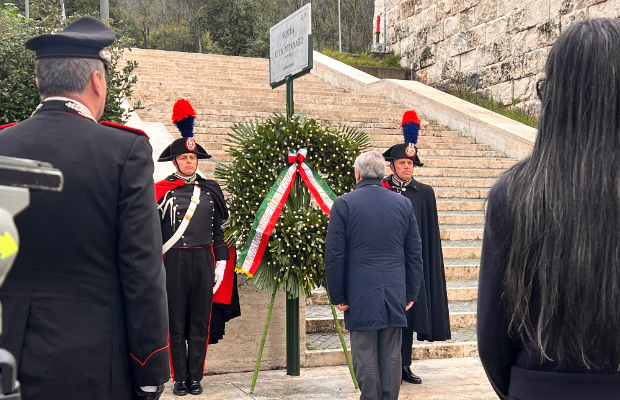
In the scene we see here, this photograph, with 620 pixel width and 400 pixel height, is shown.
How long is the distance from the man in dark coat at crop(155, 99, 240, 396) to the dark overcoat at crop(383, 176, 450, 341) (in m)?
1.55

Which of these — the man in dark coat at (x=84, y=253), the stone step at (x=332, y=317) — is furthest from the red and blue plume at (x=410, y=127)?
the man in dark coat at (x=84, y=253)

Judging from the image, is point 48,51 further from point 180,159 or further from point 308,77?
point 308,77

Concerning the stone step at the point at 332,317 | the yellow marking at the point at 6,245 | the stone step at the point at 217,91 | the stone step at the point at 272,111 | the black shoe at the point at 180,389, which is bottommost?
the black shoe at the point at 180,389

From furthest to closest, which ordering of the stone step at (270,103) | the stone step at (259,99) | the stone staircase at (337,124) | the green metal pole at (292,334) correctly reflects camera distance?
the stone step at (259,99) → the stone step at (270,103) → the stone staircase at (337,124) → the green metal pole at (292,334)

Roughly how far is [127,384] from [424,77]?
18157 mm

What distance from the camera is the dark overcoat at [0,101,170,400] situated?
2.14 m

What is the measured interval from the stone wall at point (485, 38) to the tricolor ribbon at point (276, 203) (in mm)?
9339

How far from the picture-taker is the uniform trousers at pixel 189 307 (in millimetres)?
5234

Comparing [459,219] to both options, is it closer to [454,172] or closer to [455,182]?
[455,182]

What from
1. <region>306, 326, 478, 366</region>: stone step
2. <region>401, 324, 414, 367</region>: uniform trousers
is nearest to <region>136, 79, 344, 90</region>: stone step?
<region>306, 326, 478, 366</region>: stone step

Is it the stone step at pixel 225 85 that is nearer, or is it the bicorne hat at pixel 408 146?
the bicorne hat at pixel 408 146

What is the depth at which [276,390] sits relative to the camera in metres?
5.32

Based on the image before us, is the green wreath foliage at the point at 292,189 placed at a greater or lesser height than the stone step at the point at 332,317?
greater

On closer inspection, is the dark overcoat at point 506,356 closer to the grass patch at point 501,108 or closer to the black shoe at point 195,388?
the black shoe at point 195,388
